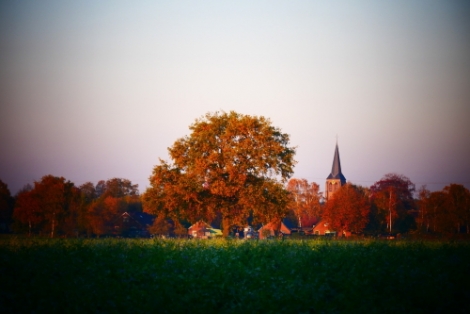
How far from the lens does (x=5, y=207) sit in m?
59.1

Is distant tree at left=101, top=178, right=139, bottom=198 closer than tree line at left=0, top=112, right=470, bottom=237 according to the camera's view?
No

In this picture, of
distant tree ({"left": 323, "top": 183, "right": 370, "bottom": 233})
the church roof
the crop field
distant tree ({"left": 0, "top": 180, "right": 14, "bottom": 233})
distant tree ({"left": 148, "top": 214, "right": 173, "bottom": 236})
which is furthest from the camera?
the church roof

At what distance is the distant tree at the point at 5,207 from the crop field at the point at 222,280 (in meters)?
39.8

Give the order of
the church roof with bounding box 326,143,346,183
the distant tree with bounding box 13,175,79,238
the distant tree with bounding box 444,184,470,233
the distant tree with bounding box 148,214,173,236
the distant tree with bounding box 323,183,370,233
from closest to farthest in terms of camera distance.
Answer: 1. the distant tree with bounding box 13,175,79,238
2. the distant tree with bounding box 444,184,470,233
3. the distant tree with bounding box 148,214,173,236
4. the distant tree with bounding box 323,183,370,233
5. the church roof with bounding box 326,143,346,183

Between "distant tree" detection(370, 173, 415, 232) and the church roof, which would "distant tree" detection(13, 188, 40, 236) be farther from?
the church roof

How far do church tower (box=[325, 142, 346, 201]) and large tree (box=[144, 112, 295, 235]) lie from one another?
122 m

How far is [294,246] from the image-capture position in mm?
26281

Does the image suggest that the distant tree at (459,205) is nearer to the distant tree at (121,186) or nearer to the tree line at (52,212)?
the tree line at (52,212)

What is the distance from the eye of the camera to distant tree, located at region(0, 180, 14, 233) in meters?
59.2

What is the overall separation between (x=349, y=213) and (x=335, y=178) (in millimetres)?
94777

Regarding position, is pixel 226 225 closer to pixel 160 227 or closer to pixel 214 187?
pixel 214 187

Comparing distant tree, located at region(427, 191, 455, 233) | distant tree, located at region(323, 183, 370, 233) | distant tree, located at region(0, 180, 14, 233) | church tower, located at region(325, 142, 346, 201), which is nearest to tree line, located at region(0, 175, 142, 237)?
distant tree, located at region(0, 180, 14, 233)

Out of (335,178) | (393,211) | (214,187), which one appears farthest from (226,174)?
(335,178)

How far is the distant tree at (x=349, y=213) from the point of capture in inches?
2884
